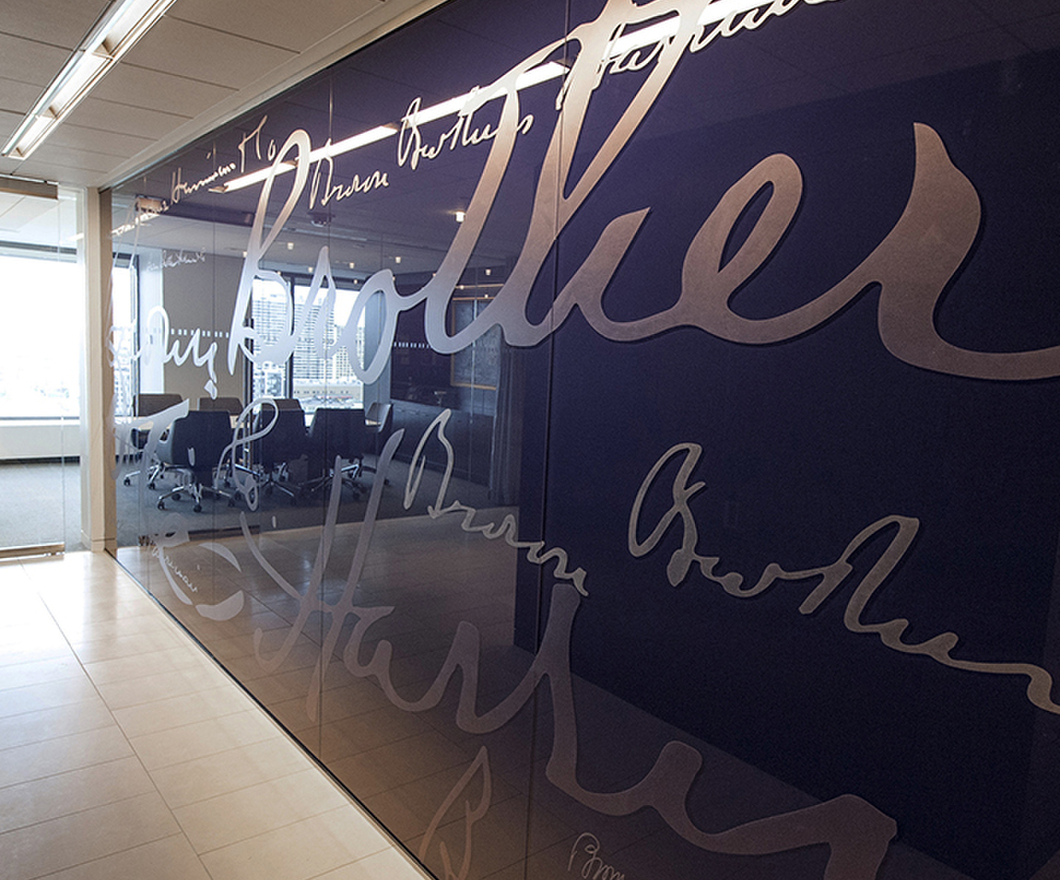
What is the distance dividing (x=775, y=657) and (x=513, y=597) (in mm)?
877

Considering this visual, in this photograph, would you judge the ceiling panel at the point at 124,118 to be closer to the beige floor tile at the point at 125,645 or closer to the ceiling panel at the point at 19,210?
the ceiling panel at the point at 19,210

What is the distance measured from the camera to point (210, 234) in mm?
4137

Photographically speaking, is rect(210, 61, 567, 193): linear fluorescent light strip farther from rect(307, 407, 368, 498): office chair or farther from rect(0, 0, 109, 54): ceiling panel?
rect(307, 407, 368, 498): office chair

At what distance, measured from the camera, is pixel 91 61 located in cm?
338

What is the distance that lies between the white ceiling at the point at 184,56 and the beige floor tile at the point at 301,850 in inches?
115

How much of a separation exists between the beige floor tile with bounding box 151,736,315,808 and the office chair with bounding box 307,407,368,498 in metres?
1.17

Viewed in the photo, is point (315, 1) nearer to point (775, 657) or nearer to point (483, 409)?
point (483, 409)

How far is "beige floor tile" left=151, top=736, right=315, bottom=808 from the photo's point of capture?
3043 mm
